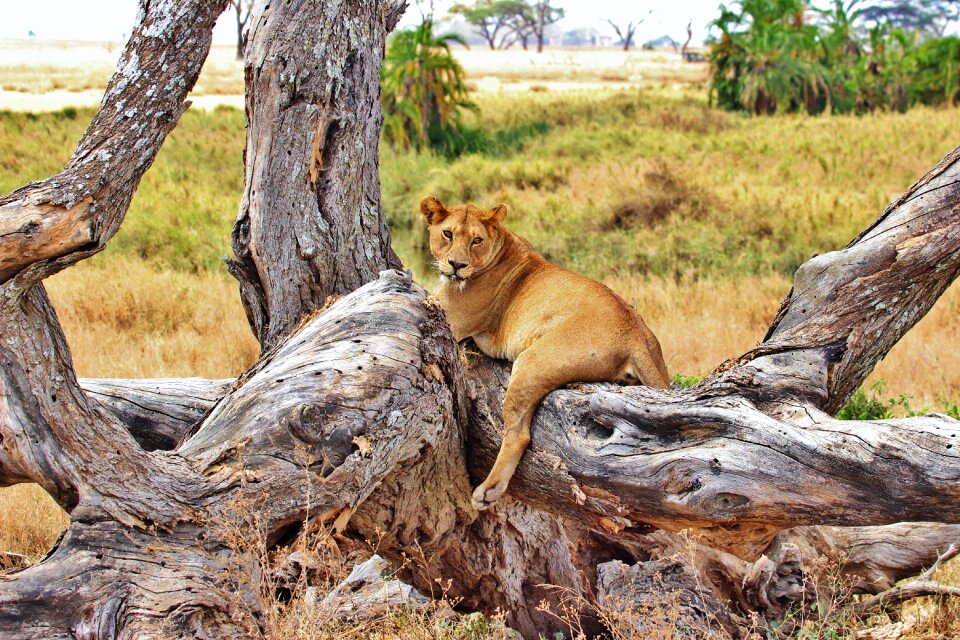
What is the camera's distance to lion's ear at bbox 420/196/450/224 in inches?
199

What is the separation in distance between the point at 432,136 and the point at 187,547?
1812cm

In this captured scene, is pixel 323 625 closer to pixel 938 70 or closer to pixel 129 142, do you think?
pixel 129 142

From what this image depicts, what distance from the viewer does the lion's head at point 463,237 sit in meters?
4.90

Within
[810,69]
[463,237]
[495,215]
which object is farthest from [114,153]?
[810,69]

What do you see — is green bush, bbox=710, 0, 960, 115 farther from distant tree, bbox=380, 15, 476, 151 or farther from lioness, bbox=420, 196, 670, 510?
lioness, bbox=420, 196, 670, 510

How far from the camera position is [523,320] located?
180 inches

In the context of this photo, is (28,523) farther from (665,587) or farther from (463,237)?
(665,587)

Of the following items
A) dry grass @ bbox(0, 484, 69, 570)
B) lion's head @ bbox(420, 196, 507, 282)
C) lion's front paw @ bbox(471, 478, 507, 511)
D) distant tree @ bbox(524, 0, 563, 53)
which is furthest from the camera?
distant tree @ bbox(524, 0, 563, 53)

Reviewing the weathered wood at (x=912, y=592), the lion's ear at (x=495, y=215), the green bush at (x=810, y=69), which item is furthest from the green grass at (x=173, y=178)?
the green bush at (x=810, y=69)

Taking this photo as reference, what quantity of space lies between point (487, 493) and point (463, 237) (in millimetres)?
1499

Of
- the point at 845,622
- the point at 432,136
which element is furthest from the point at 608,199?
the point at 845,622

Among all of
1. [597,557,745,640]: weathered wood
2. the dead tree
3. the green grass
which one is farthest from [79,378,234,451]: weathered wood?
the green grass

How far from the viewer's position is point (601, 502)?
3930 mm

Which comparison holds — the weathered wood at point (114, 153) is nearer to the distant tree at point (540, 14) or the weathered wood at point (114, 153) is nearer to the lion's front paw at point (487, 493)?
the lion's front paw at point (487, 493)
